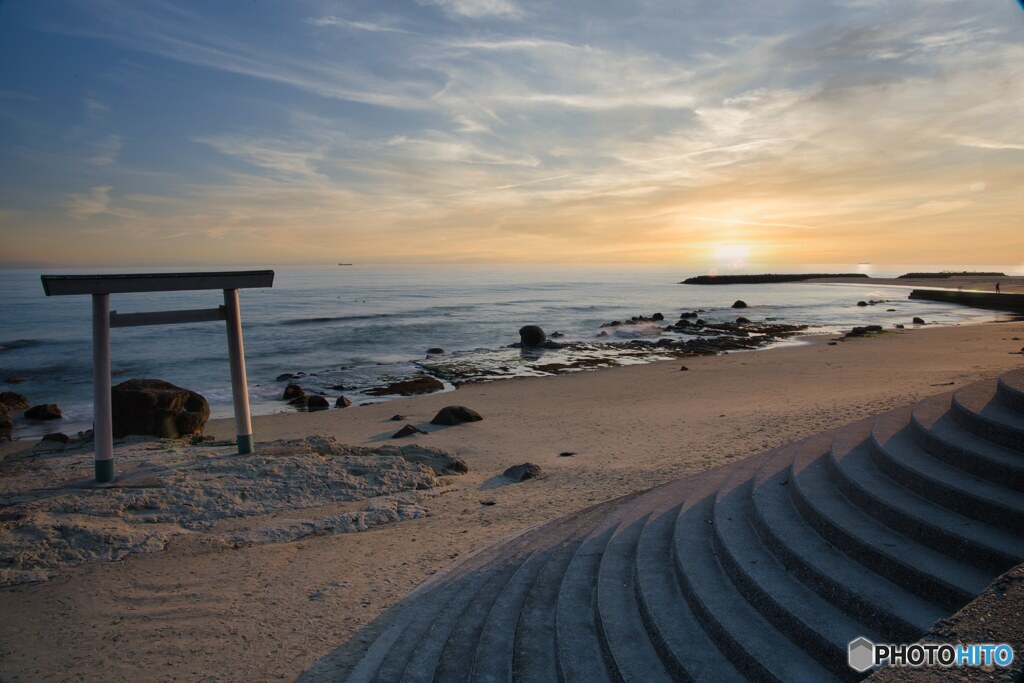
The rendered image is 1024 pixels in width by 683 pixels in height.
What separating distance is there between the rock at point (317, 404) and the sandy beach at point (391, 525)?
4.59 feet

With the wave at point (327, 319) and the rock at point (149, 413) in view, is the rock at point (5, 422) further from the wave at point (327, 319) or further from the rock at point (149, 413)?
the wave at point (327, 319)

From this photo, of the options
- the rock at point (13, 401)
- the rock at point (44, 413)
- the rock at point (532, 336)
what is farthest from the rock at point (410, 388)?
the rock at point (532, 336)

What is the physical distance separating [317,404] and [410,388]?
146 inches

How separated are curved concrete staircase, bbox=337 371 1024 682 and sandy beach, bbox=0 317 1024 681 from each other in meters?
0.97

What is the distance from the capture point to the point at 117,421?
1350cm

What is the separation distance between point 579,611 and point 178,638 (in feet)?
12.7

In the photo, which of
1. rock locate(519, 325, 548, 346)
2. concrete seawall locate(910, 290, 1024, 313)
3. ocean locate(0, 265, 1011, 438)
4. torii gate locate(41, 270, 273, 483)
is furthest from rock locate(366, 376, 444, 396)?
concrete seawall locate(910, 290, 1024, 313)

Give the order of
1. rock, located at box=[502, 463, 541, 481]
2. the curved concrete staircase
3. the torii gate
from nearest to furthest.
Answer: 1. the curved concrete staircase
2. the torii gate
3. rock, located at box=[502, 463, 541, 481]

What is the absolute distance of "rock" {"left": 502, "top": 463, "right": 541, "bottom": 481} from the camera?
412 inches

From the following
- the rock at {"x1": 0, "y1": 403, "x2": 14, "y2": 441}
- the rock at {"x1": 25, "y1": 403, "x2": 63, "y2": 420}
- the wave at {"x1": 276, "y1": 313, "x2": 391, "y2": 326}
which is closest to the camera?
the rock at {"x1": 0, "y1": 403, "x2": 14, "y2": 441}

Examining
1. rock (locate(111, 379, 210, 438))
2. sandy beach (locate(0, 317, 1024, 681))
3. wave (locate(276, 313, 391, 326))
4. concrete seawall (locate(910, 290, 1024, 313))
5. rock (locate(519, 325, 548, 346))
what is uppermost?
concrete seawall (locate(910, 290, 1024, 313))

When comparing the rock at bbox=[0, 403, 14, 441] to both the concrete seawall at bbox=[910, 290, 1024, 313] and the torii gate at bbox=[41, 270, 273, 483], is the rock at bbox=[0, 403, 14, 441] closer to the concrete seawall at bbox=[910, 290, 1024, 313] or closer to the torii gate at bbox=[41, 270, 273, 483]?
the torii gate at bbox=[41, 270, 273, 483]

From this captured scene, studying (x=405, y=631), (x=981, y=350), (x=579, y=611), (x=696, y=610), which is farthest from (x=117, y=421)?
(x=981, y=350)

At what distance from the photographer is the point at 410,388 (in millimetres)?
21828
